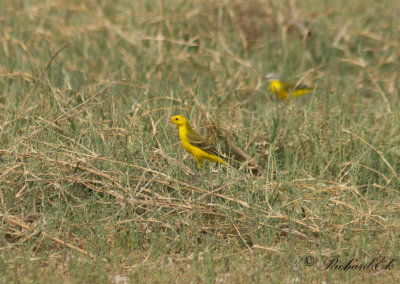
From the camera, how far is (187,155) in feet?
21.3

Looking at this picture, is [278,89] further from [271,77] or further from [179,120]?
[179,120]

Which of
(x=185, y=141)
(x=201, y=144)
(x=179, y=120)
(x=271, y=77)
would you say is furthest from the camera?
(x=271, y=77)

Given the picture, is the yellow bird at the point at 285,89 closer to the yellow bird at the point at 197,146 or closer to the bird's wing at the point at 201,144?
the yellow bird at the point at 197,146

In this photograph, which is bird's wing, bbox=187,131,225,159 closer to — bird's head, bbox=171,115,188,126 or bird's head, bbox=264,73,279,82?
bird's head, bbox=171,115,188,126

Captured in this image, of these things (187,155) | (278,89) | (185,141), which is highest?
(185,141)

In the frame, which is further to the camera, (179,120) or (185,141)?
(179,120)

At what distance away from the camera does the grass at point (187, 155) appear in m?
4.89

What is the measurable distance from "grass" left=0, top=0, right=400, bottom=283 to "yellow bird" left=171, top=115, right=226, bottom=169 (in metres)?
0.20

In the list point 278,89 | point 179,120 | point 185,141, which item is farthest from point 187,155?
point 278,89

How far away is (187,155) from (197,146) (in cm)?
37

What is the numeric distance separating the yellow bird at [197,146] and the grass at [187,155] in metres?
0.20

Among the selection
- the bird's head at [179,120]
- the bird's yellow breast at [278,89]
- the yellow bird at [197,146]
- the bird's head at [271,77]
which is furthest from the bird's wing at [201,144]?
the bird's head at [271,77]

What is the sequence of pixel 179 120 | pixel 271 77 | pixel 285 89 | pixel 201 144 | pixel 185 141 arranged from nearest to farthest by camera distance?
pixel 201 144 → pixel 185 141 → pixel 179 120 → pixel 285 89 → pixel 271 77

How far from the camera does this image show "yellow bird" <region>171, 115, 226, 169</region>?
6.15 meters
